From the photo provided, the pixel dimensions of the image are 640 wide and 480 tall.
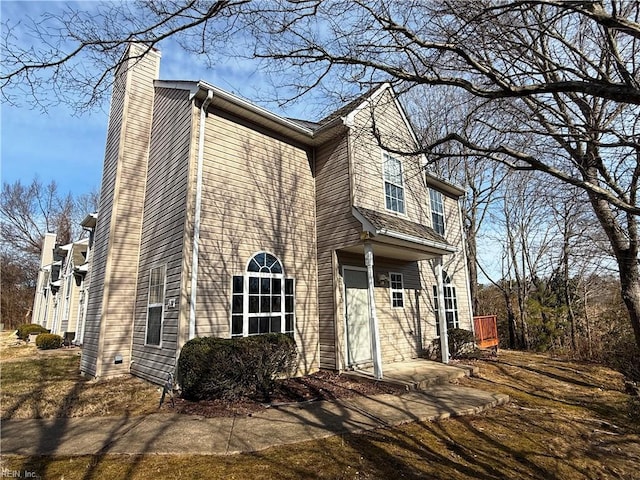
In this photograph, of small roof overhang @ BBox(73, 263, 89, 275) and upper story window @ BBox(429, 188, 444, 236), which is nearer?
upper story window @ BBox(429, 188, 444, 236)

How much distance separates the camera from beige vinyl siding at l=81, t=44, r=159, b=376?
881cm

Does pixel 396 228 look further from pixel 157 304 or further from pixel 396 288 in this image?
pixel 157 304

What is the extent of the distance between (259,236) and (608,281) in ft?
57.7

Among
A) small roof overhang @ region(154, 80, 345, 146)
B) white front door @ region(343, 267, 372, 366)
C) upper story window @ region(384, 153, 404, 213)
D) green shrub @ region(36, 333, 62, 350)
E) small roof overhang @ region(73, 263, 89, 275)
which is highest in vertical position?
small roof overhang @ region(154, 80, 345, 146)

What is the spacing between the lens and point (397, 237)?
8391mm

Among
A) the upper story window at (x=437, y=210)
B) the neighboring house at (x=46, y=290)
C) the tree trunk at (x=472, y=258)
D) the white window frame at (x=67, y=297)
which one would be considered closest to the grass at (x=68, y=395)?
the white window frame at (x=67, y=297)

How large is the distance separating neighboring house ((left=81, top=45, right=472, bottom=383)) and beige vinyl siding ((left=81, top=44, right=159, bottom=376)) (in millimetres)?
35

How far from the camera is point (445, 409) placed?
5.98 metres

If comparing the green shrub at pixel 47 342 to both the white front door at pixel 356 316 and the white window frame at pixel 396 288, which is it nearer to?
the white front door at pixel 356 316

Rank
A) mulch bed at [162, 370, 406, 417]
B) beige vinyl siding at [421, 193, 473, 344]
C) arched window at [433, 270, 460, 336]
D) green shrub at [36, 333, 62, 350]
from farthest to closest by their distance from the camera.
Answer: green shrub at [36, 333, 62, 350] → arched window at [433, 270, 460, 336] → beige vinyl siding at [421, 193, 473, 344] → mulch bed at [162, 370, 406, 417]

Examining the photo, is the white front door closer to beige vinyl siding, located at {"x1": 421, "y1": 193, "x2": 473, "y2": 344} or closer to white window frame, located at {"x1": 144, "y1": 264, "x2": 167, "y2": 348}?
beige vinyl siding, located at {"x1": 421, "y1": 193, "x2": 473, "y2": 344}

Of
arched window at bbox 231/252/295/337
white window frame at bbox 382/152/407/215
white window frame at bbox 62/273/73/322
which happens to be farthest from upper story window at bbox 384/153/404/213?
white window frame at bbox 62/273/73/322

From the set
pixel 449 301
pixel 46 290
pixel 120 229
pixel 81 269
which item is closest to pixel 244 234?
pixel 120 229

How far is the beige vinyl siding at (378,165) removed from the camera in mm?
9070
